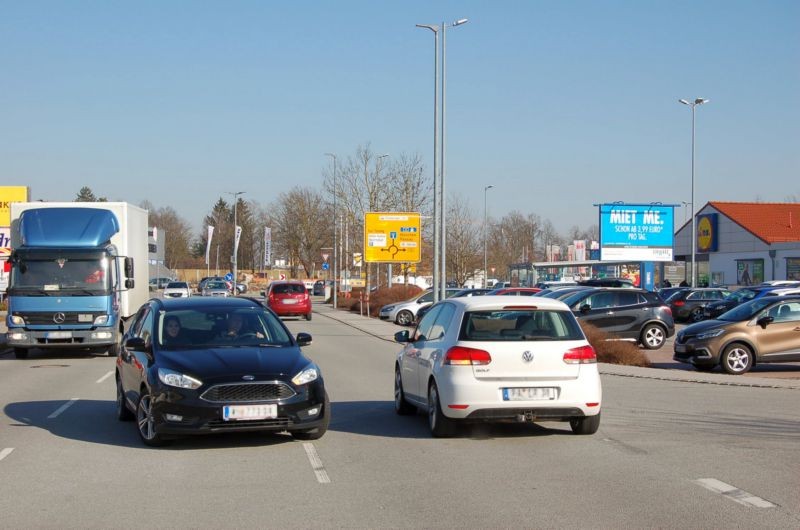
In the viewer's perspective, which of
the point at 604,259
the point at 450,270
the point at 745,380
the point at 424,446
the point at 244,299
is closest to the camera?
the point at 424,446

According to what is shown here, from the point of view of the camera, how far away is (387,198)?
5747 centimetres

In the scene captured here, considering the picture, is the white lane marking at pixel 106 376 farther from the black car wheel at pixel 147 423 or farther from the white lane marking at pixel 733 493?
the white lane marking at pixel 733 493

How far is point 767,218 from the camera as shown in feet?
217

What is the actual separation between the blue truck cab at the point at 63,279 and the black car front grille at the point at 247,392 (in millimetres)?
12663

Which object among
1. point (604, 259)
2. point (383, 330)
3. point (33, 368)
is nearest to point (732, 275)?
point (604, 259)

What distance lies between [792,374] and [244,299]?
41.7 ft

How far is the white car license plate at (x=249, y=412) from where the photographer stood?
9453mm

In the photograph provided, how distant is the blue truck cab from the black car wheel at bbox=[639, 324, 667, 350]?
13450mm

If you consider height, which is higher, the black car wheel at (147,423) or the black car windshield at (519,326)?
the black car windshield at (519,326)

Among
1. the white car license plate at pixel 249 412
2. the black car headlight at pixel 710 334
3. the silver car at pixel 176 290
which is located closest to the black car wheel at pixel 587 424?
the white car license plate at pixel 249 412

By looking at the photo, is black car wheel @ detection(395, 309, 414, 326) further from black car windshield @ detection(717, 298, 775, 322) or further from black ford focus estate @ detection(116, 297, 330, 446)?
black ford focus estate @ detection(116, 297, 330, 446)

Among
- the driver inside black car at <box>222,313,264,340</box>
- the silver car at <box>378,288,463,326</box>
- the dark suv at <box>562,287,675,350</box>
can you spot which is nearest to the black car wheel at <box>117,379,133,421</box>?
the driver inside black car at <box>222,313,264,340</box>

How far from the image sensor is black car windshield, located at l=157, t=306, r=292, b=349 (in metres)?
10.6

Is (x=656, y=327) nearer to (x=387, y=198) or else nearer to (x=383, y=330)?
(x=383, y=330)
